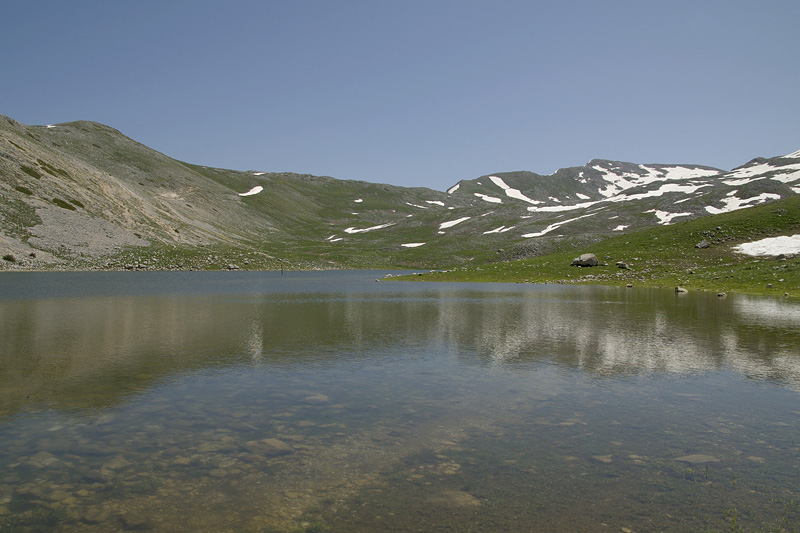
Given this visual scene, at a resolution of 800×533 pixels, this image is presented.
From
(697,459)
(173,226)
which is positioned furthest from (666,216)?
(697,459)

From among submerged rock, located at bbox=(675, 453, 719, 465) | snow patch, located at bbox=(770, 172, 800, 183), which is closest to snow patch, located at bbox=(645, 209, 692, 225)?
snow patch, located at bbox=(770, 172, 800, 183)

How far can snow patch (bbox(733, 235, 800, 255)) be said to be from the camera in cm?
8088

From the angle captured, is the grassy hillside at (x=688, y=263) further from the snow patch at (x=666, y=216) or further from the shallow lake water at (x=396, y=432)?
the shallow lake water at (x=396, y=432)

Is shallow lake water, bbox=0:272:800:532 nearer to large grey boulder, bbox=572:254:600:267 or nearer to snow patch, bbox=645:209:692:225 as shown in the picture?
large grey boulder, bbox=572:254:600:267

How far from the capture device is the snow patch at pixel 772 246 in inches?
3184

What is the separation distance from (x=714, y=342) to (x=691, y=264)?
222ft

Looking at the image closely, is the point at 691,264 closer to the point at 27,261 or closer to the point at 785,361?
the point at 785,361

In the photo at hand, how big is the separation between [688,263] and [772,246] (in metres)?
13.7

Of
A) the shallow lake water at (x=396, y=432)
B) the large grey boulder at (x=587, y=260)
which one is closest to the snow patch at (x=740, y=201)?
the large grey boulder at (x=587, y=260)

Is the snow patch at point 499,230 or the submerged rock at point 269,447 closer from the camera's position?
the submerged rock at point 269,447

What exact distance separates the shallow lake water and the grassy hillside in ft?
158

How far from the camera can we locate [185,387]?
1716 cm

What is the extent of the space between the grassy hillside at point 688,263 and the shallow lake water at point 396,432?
48.2 meters

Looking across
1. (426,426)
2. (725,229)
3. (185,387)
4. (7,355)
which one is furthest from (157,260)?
(725,229)
